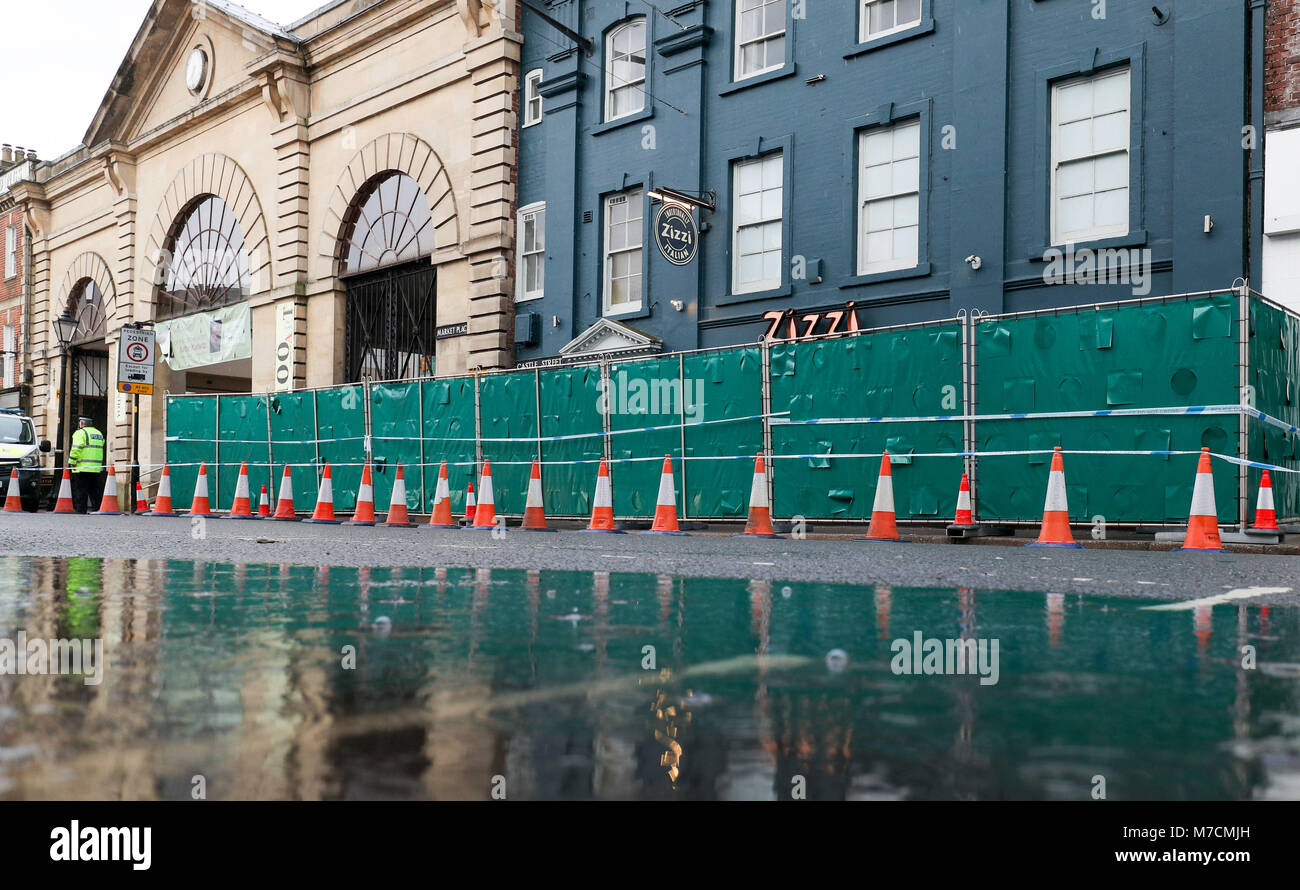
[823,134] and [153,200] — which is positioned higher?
[153,200]

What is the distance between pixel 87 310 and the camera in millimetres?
37000

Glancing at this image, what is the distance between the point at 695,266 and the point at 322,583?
14.1m

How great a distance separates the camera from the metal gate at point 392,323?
24.1 meters

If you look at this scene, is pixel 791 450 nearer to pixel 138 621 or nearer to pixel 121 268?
pixel 138 621

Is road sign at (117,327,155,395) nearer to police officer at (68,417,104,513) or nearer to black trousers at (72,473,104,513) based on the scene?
police officer at (68,417,104,513)

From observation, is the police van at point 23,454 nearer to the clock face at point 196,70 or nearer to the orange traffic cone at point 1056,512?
the clock face at point 196,70

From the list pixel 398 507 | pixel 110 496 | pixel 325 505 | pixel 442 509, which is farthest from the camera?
pixel 110 496

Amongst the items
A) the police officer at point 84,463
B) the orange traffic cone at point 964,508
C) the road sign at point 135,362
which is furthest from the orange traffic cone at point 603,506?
the road sign at point 135,362

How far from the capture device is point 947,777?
6.61 ft

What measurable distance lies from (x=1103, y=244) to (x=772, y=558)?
8.69 m

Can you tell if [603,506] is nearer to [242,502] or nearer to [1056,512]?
[1056,512]

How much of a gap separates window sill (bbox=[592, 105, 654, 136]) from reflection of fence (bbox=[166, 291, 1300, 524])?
5770 millimetres

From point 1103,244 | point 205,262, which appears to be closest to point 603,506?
point 1103,244

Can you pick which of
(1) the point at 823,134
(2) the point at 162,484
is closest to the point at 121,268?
(2) the point at 162,484
